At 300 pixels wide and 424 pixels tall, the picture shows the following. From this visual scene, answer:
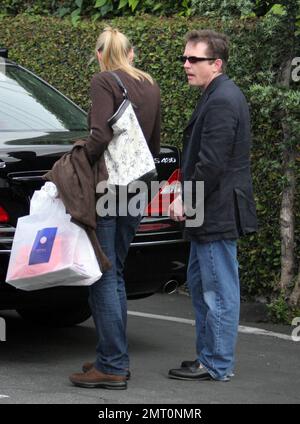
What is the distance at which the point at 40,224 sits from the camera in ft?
20.2

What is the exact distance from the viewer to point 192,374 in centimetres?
644

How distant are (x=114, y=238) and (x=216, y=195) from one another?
0.59 meters

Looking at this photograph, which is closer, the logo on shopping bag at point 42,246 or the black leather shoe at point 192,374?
the logo on shopping bag at point 42,246

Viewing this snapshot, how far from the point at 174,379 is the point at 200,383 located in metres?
0.18

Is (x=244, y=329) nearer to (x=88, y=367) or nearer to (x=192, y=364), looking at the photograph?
(x=192, y=364)

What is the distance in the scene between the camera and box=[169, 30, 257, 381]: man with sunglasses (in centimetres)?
614

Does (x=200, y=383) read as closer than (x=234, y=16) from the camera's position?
Yes

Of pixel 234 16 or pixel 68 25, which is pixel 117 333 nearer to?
pixel 234 16

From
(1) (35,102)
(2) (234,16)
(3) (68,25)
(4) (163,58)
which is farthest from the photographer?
(3) (68,25)

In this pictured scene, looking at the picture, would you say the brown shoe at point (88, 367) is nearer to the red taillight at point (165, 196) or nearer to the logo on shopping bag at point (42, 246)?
the logo on shopping bag at point (42, 246)

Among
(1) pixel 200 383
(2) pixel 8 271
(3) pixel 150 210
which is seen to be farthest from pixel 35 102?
(1) pixel 200 383

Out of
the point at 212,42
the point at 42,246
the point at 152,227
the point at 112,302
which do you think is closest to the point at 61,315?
the point at 152,227

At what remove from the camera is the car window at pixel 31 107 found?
739 cm

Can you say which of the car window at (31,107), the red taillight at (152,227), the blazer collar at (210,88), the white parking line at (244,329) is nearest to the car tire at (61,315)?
the white parking line at (244,329)
